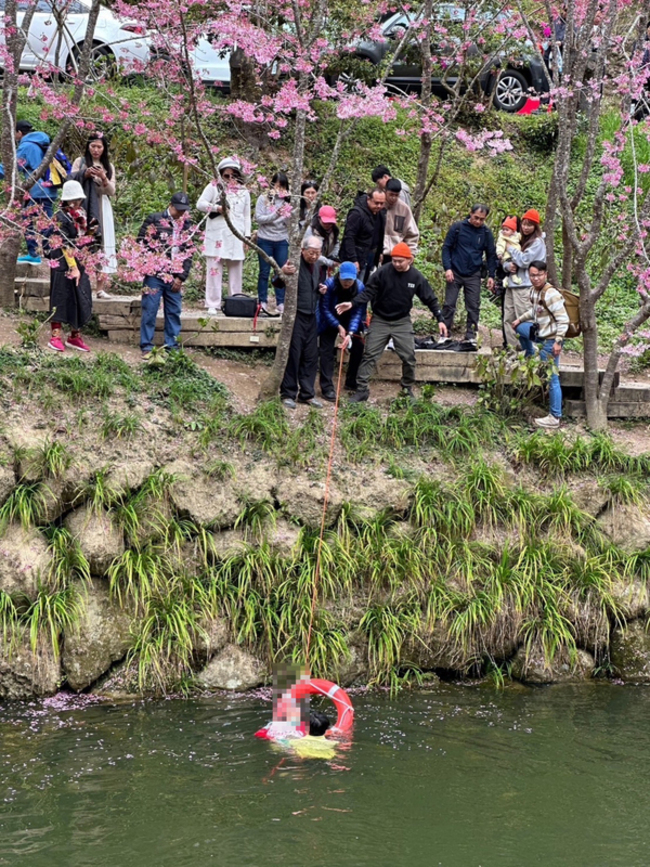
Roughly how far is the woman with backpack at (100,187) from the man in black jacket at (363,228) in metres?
2.41

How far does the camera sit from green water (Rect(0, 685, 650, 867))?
6801 mm

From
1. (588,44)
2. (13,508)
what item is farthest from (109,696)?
(588,44)

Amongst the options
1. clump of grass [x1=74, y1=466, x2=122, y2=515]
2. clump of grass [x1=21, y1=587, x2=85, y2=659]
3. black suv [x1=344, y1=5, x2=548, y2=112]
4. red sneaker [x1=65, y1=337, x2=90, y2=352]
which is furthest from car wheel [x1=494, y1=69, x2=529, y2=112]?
clump of grass [x1=21, y1=587, x2=85, y2=659]

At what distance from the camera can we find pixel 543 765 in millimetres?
7973

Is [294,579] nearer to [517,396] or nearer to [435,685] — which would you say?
[435,685]

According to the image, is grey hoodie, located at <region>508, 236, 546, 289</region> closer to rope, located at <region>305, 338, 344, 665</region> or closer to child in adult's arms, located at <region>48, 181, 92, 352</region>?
rope, located at <region>305, 338, 344, 665</region>

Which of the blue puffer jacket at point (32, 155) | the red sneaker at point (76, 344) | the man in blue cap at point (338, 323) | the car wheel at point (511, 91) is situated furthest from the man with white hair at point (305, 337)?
the car wheel at point (511, 91)

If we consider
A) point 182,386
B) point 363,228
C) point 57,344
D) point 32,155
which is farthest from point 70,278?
point 363,228

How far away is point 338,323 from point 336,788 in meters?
5.05

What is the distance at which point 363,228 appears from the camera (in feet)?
38.1

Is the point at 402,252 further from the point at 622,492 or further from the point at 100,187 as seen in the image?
the point at 100,187

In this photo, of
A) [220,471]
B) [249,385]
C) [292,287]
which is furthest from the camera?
[249,385]

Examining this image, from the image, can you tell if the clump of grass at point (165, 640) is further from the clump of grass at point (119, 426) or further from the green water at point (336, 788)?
the clump of grass at point (119, 426)

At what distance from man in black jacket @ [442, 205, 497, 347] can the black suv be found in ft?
16.7
